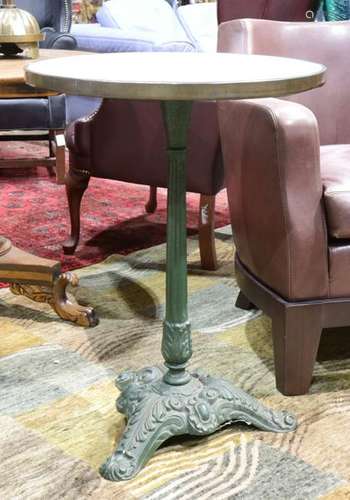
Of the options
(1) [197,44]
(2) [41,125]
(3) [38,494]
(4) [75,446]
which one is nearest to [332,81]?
(4) [75,446]

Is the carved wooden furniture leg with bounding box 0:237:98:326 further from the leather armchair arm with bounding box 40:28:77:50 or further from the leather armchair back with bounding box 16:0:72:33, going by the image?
the leather armchair back with bounding box 16:0:72:33

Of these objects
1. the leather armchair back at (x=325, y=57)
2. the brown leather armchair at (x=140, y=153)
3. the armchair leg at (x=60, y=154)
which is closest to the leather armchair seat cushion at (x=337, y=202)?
the leather armchair back at (x=325, y=57)

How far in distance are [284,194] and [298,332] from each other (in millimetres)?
332

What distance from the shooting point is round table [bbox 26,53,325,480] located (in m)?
1.26

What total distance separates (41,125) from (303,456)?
2536 millimetres

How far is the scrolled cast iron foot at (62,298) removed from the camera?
86.4 inches

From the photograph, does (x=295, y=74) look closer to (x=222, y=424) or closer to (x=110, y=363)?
(x=222, y=424)

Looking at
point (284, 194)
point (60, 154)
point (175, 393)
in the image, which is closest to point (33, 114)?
point (60, 154)

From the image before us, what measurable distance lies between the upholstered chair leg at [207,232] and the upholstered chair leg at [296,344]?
33.0 inches

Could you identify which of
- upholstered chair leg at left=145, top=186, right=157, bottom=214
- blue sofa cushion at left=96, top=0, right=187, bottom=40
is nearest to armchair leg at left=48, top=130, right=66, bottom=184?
upholstered chair leg at left=145, top=186, right=157, bottom=214

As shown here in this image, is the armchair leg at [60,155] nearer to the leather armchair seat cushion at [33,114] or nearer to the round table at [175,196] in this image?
the leather armchair seat cushion at [33,114]

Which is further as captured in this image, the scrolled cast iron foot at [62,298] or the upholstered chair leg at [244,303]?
the upholstered chair leg at [244,303]

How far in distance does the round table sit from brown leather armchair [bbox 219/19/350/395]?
0.49 ft

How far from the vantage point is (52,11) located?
4098 mm
